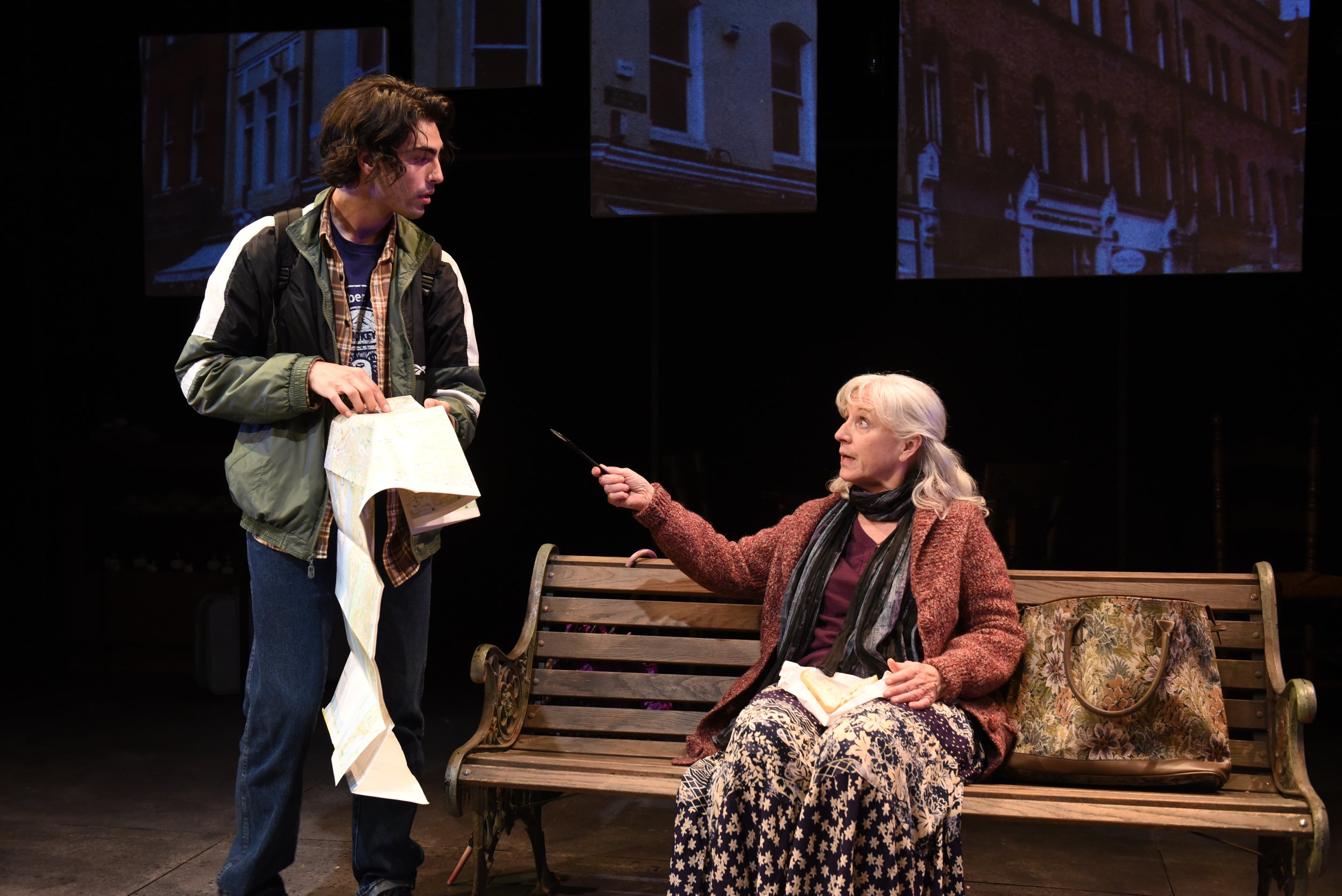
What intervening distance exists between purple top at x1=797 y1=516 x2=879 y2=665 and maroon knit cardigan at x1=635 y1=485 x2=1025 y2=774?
92 millimetres

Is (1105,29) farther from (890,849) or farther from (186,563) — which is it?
(186,563)

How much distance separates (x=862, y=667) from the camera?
246 centimetres

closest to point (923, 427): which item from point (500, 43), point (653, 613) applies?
point (653, 613)

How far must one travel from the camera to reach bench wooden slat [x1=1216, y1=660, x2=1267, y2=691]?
2562mm

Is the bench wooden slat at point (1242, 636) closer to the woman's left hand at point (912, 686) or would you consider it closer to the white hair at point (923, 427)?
the white hair at point (923, 427)

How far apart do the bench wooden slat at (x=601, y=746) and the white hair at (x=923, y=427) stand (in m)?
0.79

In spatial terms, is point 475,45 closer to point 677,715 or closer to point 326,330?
point 326,330

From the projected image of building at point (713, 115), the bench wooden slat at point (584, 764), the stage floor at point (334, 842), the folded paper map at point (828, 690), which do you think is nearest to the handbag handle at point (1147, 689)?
the folded paper map at point (828, 690)

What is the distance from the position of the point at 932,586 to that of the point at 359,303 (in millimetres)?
1262

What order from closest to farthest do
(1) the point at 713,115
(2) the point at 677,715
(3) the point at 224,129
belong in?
(2) the point at 677,715, (1) the point at 713,115, (3) the point at 224,129

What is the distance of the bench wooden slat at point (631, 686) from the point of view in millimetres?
2779

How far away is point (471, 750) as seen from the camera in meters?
2.55

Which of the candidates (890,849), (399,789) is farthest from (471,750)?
(890,849)

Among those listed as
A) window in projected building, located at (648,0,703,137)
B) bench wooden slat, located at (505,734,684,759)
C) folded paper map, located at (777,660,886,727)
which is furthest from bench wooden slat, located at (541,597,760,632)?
window in projected building, located at (648,0,703,137)
